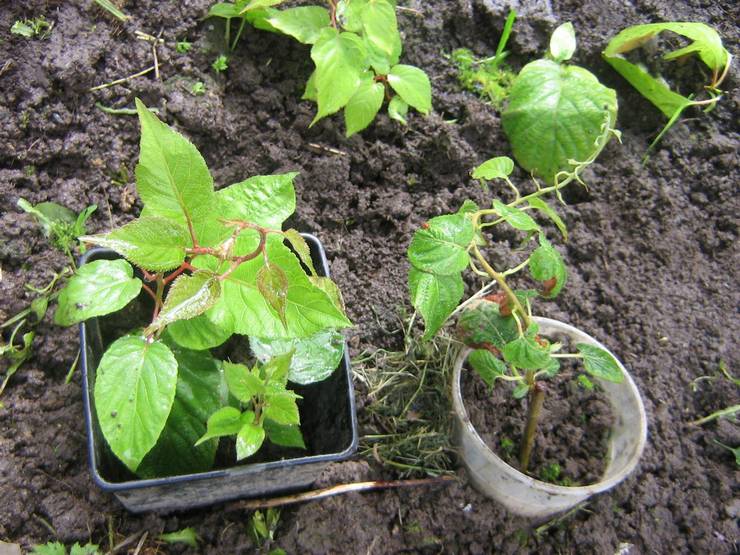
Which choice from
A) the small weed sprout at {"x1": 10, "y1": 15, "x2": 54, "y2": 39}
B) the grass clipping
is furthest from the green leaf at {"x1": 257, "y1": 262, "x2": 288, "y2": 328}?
the small weed sprout at {"x1": 10, "y1": 15, "x2": 54, "y2": 39}

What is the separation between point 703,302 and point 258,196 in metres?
1.19

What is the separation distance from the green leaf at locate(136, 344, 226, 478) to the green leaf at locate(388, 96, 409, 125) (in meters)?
0.80

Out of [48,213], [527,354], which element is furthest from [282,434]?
[48,213]

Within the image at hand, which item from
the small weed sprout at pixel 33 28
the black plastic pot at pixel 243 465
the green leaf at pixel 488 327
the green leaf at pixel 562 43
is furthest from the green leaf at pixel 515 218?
the small weed sprout at pixel 33 28

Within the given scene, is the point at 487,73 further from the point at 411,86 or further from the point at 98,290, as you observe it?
the point at 98,290

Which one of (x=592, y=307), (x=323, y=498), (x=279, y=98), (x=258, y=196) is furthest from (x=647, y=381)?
(x=279, y=98)

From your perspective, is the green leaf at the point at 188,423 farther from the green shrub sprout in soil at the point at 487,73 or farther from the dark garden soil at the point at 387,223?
the green shrub sprout in soil at the point at 487,73

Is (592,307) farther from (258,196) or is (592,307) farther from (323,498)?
(258,196)

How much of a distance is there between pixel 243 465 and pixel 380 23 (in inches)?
38.0

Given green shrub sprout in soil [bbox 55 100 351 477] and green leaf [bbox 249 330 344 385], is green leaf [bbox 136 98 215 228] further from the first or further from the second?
green leaf [bbox 249 330 344 385]

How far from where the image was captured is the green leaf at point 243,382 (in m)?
0.90

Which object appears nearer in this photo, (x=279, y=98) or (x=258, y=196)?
(x=258, y=196)

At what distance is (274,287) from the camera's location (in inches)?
32.9

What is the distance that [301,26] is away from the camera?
1385 millimetres
